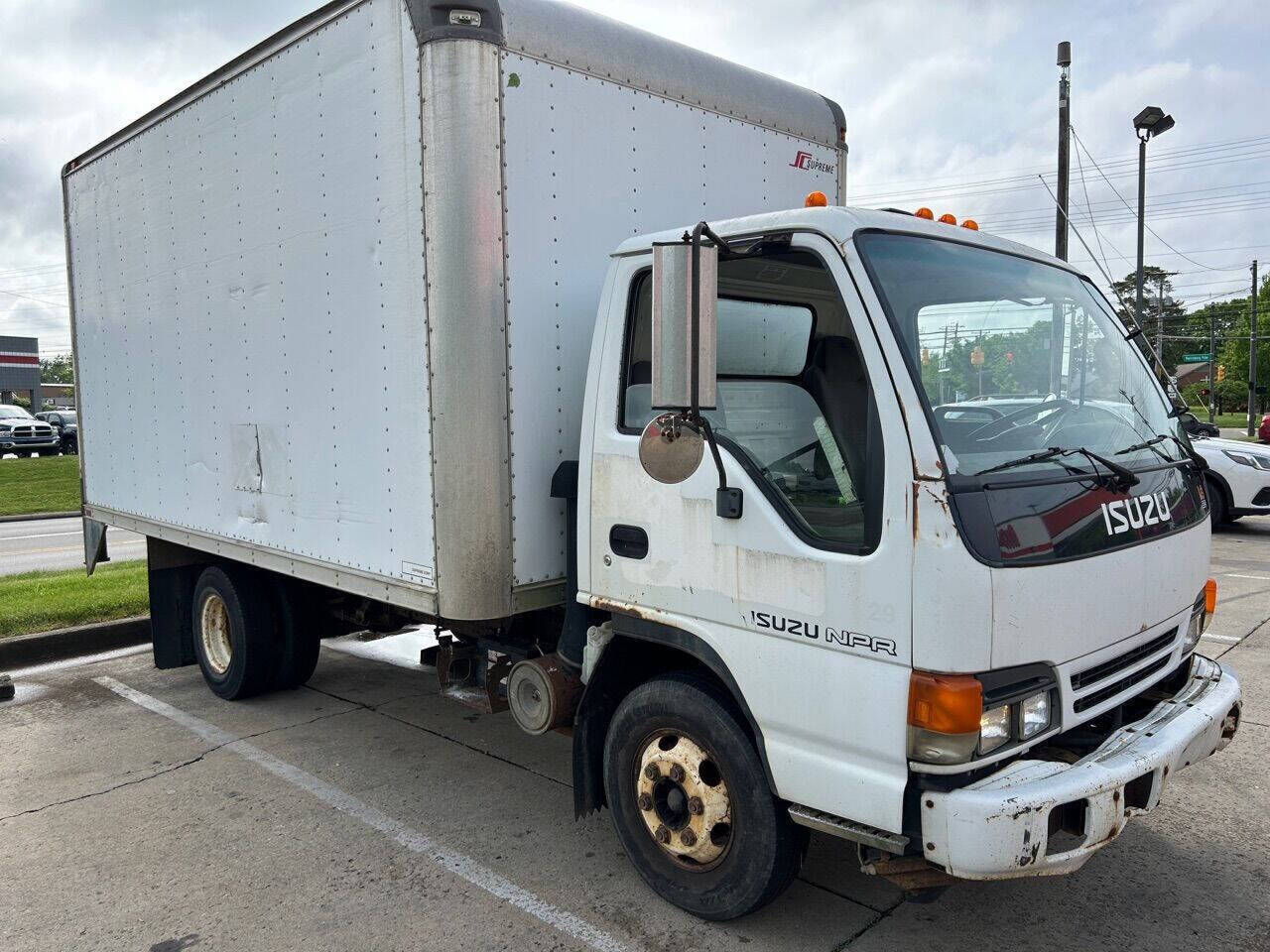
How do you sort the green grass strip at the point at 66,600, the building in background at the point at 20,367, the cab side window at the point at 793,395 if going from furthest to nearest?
the building in background at the point at 20,367 < the green grass strip at the point at 66,600 < the cab side window at the point at 793,395

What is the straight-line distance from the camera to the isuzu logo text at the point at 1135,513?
9.52ft

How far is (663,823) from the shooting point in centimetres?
340

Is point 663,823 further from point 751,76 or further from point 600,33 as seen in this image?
point 751,76

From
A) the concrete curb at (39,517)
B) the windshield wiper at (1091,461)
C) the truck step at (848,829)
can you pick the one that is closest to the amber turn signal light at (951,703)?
the truck step at (848,829)

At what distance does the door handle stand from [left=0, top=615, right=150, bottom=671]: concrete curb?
19.1 feet

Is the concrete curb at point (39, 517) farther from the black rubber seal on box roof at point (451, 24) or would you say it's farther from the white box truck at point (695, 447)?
the black rubber seal on box roof at point (451, 24)

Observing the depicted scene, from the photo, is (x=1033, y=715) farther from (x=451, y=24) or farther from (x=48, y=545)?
(x=48, y=545)

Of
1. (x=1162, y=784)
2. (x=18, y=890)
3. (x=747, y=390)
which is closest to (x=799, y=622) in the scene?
(x=747, y=390)

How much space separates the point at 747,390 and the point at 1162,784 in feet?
5.79

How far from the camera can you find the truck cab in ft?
8.55

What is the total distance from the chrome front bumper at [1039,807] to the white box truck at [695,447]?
11 millimetres

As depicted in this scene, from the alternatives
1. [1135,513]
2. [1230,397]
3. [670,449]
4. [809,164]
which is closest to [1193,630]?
[1135,513]

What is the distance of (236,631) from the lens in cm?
586

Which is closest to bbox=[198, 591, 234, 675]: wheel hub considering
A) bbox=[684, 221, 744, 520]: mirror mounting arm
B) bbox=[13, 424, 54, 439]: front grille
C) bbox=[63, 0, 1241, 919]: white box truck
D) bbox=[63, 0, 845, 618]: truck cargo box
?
bbox=[63, 0, 845, 618]: truck cargo box
